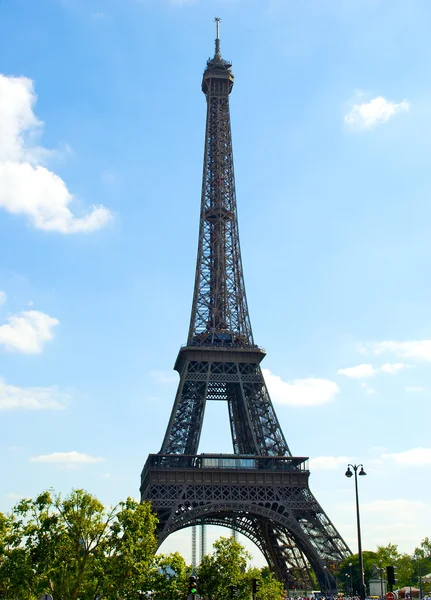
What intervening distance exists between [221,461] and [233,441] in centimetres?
1487

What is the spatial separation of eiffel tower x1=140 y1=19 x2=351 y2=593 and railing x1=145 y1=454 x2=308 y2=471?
12 centimetres

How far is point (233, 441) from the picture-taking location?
104 metres

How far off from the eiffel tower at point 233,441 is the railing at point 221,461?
123mm

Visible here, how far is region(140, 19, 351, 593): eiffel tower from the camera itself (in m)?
85.4

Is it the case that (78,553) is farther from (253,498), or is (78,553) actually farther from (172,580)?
(253,498)

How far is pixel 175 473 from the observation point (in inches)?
3415

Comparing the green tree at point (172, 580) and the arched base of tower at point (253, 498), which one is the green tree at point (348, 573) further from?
the green tree at point (172, 580)

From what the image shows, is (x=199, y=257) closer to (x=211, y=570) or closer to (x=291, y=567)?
(x=291, y=567)

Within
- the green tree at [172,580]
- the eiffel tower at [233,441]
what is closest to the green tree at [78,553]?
the green tree at [172,580]

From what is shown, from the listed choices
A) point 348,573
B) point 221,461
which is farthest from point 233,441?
point 348,573

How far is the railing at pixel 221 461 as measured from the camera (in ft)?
290

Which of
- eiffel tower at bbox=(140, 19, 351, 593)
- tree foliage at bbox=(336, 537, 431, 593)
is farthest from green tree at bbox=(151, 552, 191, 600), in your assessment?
tree foliage at bbox=(336, 537, 431, 593)

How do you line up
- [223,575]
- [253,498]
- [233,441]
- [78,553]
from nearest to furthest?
[78,553]
[223,575]
[253,498]
[233,441]

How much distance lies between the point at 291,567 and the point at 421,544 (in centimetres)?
3416
